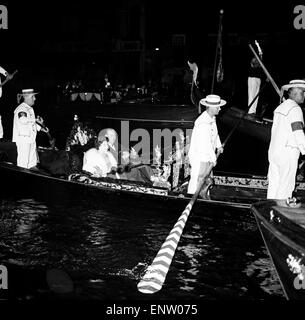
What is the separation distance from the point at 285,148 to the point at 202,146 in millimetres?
1118

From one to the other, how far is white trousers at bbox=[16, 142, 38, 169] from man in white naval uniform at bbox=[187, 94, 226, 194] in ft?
9.89

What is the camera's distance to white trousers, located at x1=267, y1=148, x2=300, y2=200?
19.9ft

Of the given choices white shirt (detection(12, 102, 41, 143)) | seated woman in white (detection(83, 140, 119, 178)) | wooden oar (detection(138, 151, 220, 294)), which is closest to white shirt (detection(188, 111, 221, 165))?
seated woman in white (detection(83, 140, 119, 178))

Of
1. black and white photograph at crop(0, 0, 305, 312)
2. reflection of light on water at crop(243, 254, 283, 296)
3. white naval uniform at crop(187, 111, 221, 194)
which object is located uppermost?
white naval uniform at crop(187, 111, 221, 194)

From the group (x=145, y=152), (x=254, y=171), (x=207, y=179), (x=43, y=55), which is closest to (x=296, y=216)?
(x=207, y=179)

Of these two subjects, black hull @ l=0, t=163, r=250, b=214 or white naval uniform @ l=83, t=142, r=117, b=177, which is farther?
white naval uniform @ l=83, t=142, r=117, b=177

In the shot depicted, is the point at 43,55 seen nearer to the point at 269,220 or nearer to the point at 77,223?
the point at 77,223

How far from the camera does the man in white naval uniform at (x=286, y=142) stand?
5.88 meters

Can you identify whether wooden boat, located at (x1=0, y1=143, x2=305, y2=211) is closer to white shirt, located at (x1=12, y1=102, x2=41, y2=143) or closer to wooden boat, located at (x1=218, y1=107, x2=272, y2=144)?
white shirt, located at (x1=12, y1=102, x2=41, y2=143)

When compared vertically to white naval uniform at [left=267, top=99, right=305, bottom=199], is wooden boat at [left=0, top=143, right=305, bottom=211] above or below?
below

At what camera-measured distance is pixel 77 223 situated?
21.0 feet

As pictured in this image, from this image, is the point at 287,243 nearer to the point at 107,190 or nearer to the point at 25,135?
the point at 107,190

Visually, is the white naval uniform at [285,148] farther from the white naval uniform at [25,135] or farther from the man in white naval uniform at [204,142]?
the white naval uniform at [25,135]

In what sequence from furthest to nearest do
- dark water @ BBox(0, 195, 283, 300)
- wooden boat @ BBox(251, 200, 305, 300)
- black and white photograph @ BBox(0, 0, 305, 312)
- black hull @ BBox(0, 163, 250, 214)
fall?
1. black hull @ BBox(0, 163, 250, 214)
2. dark water @ BBox(0, 195, 283, 300)
3. black and white photograph @ BBox(0, 0, 305, 312)
4. wooden boat @ BBox(251, 200, 305, 300)
